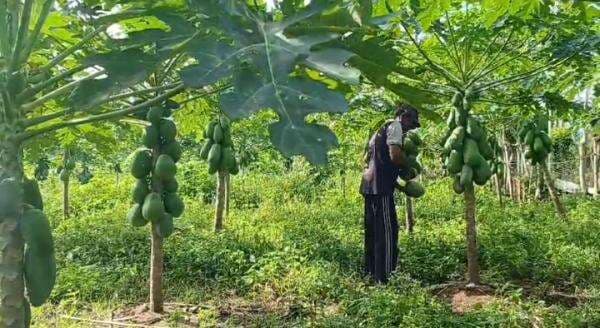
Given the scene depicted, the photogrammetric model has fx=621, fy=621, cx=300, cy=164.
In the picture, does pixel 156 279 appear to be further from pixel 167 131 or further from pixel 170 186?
pixel 167 131

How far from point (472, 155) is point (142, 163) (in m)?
2.84

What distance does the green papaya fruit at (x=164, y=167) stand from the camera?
182 inches

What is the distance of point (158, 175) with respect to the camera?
184 inches

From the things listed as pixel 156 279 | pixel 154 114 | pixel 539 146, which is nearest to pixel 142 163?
pixel 154 114

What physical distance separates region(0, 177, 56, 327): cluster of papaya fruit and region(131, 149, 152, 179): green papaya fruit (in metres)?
2.74

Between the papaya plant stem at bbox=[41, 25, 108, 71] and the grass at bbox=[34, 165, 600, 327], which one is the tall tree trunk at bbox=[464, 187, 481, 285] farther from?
the papaya plant stem at bbox=[41, 25, 108, 71]

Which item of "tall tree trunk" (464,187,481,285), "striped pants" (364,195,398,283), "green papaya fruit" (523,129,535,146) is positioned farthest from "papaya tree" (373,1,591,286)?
"green papaya fruit" (523,129,535,146)

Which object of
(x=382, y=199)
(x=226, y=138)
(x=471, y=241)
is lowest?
(x=471, y=241)

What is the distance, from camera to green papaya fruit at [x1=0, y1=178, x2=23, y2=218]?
1.91 m

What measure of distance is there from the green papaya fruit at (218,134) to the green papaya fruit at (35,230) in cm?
608

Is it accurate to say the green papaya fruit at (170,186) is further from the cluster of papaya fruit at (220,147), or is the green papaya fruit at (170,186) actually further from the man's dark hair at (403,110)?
the cluster of papaya fruit at (220,147)

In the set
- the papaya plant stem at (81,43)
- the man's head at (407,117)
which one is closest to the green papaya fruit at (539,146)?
the man's head at (407,117)

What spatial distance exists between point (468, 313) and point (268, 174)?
635 inches

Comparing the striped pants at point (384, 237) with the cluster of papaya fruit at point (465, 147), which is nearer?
the cluster of papaya fruit at point (465, 147)
